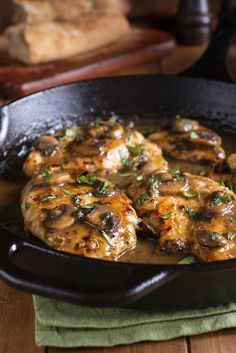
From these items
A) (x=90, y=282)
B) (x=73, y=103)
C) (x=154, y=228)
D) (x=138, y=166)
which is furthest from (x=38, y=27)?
(x=90, y=282)

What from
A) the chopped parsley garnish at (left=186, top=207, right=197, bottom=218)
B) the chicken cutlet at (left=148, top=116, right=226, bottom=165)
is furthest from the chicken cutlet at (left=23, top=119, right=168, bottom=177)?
the chopped parsley garnish at (left=186, top=207, right=197, bottom=218)

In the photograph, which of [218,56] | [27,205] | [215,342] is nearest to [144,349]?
[215,342]

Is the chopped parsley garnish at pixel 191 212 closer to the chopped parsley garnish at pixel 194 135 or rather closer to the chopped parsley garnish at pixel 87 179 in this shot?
the chopped parsley garnish at pixel 87 179

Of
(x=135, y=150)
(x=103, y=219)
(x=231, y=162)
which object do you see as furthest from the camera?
(x=135, y=150)

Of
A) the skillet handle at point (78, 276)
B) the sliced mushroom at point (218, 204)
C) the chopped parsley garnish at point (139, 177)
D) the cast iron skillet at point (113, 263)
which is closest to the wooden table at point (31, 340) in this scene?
the cast iron skillet at point (113, 263)

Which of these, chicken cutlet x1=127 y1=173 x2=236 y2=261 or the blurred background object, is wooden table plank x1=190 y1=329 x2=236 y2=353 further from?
the blurred background object

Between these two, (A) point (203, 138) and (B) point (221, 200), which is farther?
(A) point (203, 138)

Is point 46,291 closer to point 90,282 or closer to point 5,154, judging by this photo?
point 90,282

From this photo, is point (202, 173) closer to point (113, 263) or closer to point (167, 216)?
point (167, 216)
